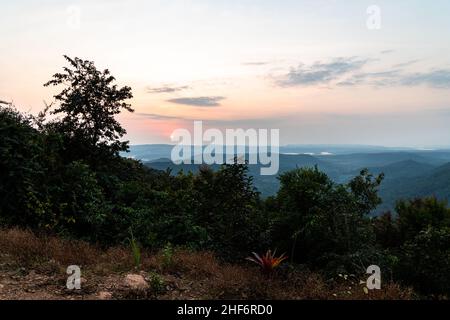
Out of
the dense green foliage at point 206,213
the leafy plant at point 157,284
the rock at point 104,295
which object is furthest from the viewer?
the dense green foliage at point 206,213

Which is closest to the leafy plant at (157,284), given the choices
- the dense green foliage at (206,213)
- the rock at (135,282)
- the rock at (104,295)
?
the rock at (135,282)

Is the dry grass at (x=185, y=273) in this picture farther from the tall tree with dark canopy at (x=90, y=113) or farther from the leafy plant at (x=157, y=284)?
the tall tree with dark canopy at (x=90, y=113)

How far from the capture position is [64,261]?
8.04 m

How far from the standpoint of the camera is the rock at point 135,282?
6.78 m

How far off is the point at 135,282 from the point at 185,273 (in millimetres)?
1276

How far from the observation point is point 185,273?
25.8 feet

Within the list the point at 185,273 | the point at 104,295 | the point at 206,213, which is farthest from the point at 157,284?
the point at 206,213

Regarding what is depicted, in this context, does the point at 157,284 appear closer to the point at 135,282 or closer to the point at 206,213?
the point at 135,282

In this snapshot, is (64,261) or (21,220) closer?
(64,261)

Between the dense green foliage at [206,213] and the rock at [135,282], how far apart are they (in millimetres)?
3707

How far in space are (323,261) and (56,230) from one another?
8.18 meters
